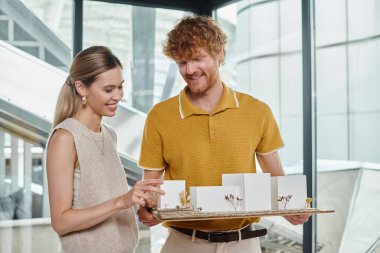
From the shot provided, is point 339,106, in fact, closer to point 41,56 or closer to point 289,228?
point 289,228

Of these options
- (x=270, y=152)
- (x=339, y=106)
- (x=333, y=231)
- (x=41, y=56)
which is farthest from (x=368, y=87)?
(x=41, y=56)

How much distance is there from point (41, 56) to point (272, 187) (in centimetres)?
210

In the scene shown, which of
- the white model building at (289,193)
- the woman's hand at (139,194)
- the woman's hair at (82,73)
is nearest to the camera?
the woman's hand at (139,194)

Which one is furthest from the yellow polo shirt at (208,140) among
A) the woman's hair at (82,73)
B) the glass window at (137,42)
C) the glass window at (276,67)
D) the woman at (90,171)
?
the glass window at (137,42)

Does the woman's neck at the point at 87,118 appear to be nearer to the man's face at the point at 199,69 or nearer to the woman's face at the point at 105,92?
the woman's face at the point at 105,92

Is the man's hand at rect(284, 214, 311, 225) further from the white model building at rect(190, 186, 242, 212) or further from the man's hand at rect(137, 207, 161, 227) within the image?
the man's hand at rect(137, 207, 161, 227)

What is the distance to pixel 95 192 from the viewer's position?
1735mm

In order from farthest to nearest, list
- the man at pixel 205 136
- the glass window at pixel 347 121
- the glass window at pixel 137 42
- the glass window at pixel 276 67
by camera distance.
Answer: the glass window at pixel 137 42 → the glass window at pixel 276 67 → the glass window at pixel 347 121 → the man at pixel 205 136

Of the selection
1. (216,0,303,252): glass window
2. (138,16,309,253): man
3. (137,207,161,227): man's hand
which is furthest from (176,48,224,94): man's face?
(216,0,303,252): glass window

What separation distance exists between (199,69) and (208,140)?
0.23 meters

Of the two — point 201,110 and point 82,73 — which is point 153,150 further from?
point 82,73

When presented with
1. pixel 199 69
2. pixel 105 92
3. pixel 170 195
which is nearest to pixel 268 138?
pixel 199 69

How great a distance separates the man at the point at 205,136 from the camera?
78.2 inches

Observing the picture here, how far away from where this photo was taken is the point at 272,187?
6.34 ft
